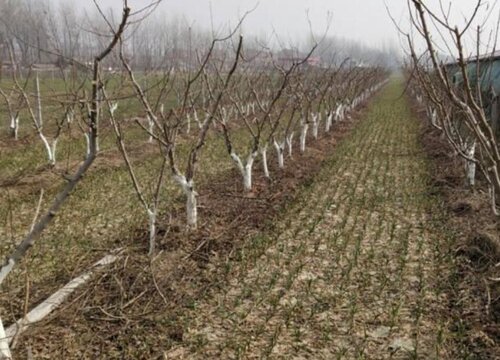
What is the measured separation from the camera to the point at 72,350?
11.8ft

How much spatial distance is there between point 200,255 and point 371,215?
3.00 meters

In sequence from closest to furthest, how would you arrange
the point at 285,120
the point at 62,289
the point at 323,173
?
the point at 62,289, the point at 323,173, the point at 285,120

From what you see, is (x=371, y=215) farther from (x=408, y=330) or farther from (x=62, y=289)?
(x=62, y=289)

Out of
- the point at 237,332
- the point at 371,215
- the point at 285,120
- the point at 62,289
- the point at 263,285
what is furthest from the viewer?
the point at 285,120

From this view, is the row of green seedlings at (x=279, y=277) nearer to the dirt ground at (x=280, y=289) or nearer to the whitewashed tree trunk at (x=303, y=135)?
the dirt ground at (x=280, y=289)

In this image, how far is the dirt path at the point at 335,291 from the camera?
12.4 ft

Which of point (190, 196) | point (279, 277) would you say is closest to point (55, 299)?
point (190, 196)

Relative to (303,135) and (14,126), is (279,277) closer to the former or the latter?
(303,135)

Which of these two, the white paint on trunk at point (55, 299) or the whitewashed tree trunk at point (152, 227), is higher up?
the whitewashed tree trunk at point (152, 227)

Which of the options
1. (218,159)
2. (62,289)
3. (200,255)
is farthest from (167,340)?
(218,159)

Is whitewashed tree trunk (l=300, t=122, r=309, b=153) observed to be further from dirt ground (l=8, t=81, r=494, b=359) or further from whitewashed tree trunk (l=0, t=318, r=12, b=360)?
whitewashed tree trunk (l=0, t=318, r=12, b=360)

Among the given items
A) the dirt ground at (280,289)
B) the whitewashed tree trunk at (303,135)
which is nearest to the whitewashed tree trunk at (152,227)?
the dirt ground at (280,289)

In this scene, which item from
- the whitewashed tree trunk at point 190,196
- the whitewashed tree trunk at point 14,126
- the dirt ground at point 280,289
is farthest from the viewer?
the whitewashed tree trunk at point 14,126

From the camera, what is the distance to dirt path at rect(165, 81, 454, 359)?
379cm
